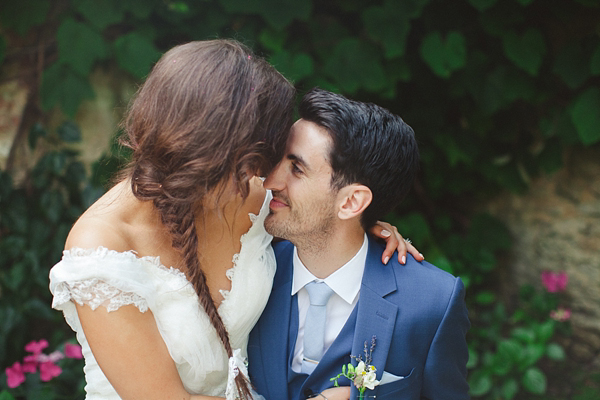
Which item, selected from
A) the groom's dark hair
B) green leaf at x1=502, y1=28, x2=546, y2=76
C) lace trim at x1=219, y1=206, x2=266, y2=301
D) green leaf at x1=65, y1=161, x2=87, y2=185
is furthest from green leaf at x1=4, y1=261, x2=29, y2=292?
green leaf at x1=502, y1=28, x2=546, y2=76

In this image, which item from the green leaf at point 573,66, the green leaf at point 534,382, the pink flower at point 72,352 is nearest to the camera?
the pink flower at point 72,352

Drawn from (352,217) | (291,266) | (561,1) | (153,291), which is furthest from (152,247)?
(561,1)

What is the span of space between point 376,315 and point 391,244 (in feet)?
0.99

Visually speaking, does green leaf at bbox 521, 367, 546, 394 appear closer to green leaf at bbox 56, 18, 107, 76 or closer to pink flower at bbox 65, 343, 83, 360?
pink flower at bbox 65, 343, 83, 360

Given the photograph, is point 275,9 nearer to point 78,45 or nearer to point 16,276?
point 78,45

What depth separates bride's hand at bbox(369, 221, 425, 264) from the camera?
191 centimetres

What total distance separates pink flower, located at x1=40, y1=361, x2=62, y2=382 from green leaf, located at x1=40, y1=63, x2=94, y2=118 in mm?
1294

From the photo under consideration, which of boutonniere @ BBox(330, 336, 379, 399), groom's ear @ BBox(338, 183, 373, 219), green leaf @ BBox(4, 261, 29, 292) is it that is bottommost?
green leaf @ BBox(4, 261, 29, 292)

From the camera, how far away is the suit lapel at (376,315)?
5.74ft

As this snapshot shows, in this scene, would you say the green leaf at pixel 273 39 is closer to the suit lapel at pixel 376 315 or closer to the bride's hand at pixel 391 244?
the bride's hand at pixel 391 244

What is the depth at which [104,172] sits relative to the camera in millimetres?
2842

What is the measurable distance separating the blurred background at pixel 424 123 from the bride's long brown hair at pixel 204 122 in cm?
119

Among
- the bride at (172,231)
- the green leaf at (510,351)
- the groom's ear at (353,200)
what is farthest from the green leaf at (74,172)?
the green leaf at (510,351)

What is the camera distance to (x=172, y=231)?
172 centimetres
